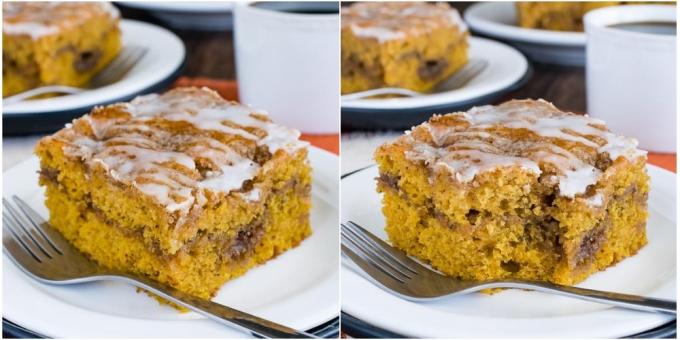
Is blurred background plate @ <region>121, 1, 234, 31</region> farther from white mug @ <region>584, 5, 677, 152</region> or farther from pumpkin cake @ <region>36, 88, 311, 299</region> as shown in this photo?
white mug @ <region>584, 5, 677, 152</region>

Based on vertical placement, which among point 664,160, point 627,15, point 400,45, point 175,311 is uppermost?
point 627,15

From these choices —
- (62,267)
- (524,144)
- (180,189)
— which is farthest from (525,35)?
(62,267)

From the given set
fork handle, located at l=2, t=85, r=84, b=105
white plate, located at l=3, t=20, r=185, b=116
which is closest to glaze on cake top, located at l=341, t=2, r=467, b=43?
white plate, located at l=3, t=20, r=185, b=116

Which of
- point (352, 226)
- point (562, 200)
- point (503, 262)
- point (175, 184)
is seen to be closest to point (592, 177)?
point (562, 200)

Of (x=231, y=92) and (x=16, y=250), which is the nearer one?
(x=16, y=250)

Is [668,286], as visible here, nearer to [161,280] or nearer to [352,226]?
[352,226]

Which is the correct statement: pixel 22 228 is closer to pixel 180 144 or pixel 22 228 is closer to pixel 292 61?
pixel 180 144

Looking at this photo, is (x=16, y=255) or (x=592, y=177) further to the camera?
(x=16, y=255)

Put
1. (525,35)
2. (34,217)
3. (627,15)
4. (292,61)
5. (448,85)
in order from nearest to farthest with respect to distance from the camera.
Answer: (34,217) → (627,15) → (292,61) → (448,85) → (525,35)
